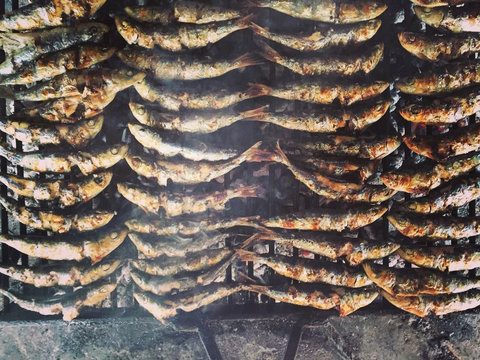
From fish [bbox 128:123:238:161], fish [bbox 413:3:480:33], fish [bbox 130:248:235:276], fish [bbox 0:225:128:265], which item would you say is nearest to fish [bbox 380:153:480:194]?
fish [bbox 413:3:480:33]

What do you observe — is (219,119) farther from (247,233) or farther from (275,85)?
(247,233)

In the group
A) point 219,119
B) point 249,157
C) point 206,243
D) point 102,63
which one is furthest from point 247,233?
point 102,63

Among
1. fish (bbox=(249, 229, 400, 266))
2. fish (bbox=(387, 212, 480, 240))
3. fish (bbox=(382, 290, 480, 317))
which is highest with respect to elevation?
fish (bbox=(387, 212, 480, 240))

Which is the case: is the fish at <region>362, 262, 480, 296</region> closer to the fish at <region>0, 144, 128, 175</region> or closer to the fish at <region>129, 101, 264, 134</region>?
the fish at <region>129, 101, 264, 134</region>

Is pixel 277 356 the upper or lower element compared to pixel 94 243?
lower

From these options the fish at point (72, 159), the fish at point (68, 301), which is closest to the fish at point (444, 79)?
the fish at point (72, 159)

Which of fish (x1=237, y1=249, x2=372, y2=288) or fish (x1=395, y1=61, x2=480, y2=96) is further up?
fish (x1=395, y1=61, x2=480, y2=96)
